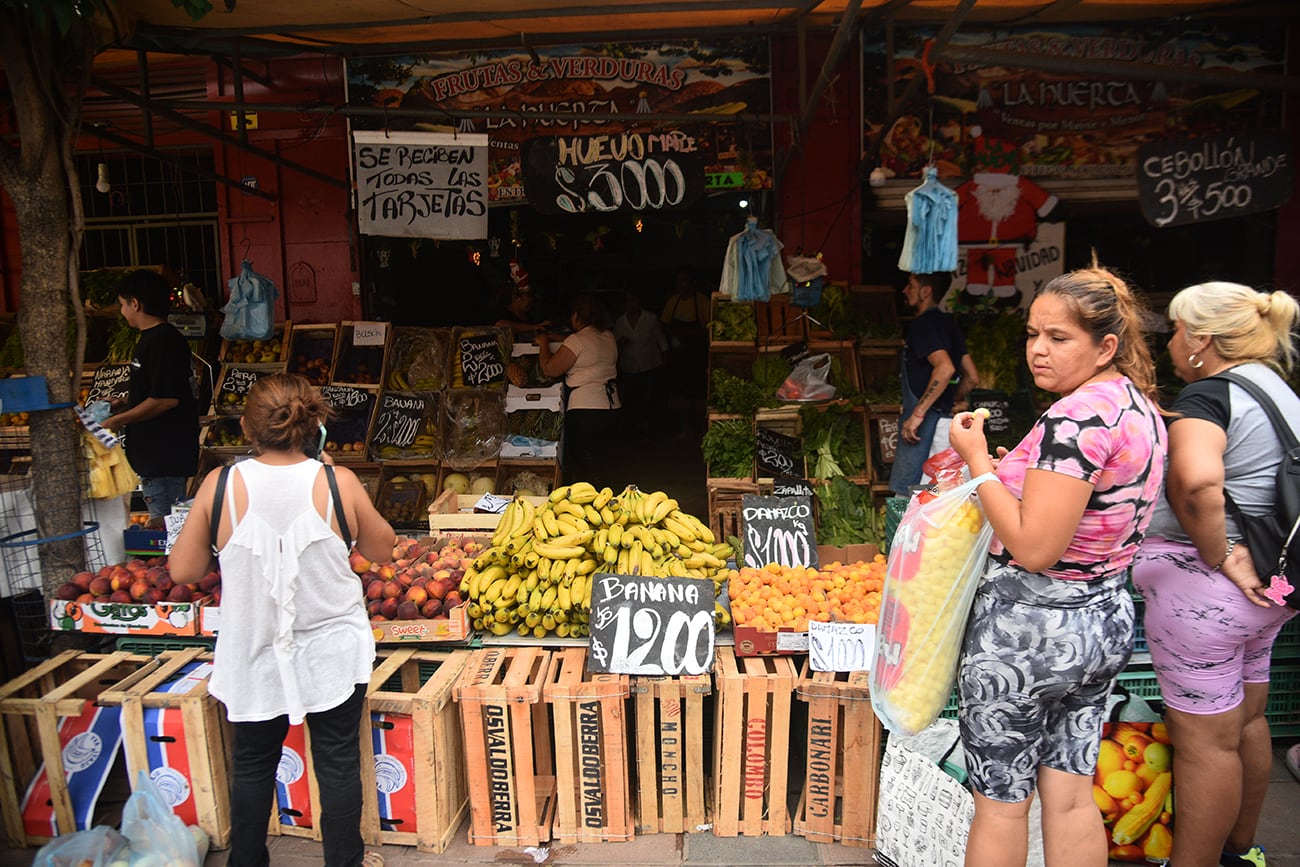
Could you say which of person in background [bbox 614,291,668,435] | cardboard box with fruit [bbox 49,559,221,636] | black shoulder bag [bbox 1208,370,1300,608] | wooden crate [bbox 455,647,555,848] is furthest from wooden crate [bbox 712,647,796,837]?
person in background [bbox 614,291,668,435]

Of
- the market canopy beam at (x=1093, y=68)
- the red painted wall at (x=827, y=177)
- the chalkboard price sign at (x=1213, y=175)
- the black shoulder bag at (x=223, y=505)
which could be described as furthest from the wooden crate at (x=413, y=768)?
the chalkboard price sign at (x=1213, y=175)

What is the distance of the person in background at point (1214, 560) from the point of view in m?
2.88

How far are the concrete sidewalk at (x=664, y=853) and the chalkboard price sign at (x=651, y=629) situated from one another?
0.70m

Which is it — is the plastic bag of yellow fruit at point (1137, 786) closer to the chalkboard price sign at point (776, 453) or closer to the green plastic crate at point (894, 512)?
the green plastic crate at point (894, 512)

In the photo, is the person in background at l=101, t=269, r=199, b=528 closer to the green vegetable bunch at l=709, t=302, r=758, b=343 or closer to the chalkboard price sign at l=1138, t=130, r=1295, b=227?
the green vegetable bunch at l=709, t=302, r=758, b=343

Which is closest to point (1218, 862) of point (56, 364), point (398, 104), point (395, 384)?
point (56, 364)

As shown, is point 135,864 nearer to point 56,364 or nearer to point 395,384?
point 56,364

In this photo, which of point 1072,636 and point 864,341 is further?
point 864,341

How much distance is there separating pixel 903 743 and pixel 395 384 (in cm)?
555

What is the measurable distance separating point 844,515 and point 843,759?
2.91 metres

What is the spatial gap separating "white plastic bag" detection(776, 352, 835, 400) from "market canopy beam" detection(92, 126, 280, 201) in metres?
4.63

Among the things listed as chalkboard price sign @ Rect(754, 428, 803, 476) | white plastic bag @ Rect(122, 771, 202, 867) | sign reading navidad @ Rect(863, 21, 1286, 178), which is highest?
sign reading navidad @ Rect(863, 21, 1286, 178)

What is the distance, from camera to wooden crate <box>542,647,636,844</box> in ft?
11.8

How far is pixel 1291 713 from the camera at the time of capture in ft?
13.7
